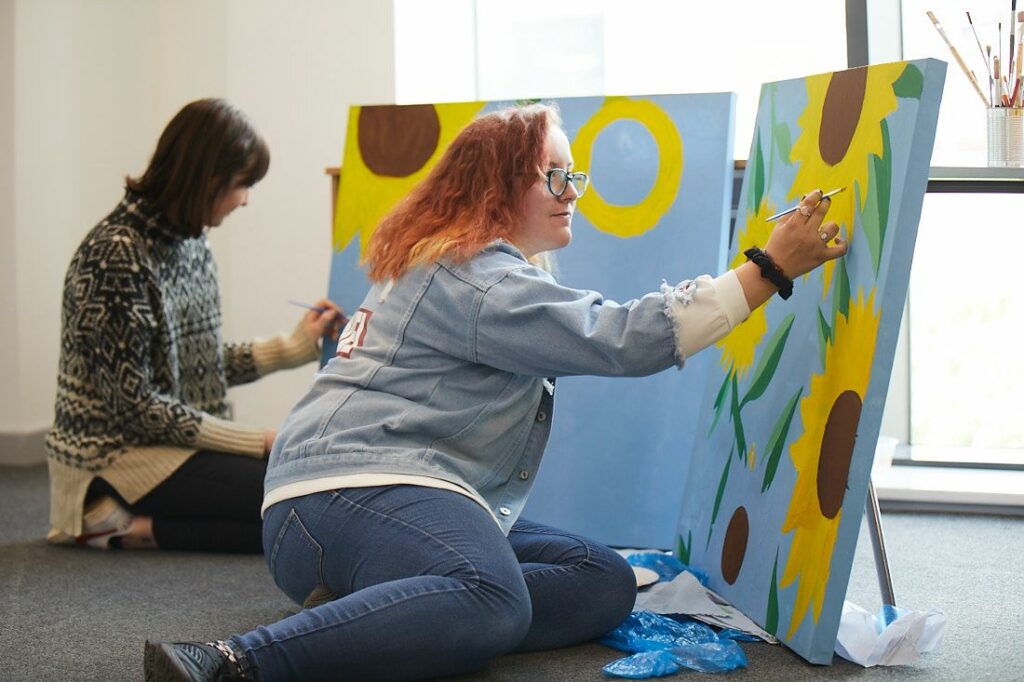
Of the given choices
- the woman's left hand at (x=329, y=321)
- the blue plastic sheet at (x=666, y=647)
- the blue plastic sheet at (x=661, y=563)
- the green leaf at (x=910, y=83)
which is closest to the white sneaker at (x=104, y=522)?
the woman's left hand at (x=329, y=321)

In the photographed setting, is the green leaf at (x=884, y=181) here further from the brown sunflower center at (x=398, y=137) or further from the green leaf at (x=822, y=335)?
the brown sunflower center at (x=398, y=137)

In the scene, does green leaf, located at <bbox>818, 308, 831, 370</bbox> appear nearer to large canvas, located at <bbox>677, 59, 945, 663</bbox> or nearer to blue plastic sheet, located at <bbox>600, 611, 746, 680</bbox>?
large canvas, located at <bbox>677, 59, 945, 663</bbox>

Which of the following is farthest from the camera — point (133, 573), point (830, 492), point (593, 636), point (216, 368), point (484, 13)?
point (484, 13)

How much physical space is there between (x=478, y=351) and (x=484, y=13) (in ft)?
7.06

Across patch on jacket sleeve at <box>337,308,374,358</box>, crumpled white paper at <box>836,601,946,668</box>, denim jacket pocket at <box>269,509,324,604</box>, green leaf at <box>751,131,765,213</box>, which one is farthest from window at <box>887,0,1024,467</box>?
denim jacket pocket at <box>269,509,324,604</box>

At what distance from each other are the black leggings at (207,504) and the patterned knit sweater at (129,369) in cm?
2

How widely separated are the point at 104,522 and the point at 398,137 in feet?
3.27

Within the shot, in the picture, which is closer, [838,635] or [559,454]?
[838,635]

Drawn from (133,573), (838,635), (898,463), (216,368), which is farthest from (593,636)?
(898,463)

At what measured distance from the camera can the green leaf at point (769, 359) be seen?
6.25 ft

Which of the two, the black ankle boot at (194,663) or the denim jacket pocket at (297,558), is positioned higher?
the denim jacket pocket at (297,558)

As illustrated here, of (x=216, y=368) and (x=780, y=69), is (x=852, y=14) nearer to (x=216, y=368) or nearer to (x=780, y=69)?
(x=780, y=69)

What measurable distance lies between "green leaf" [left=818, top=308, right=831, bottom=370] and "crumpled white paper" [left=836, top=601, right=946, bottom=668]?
0.37 m

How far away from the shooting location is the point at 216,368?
2.66 meters
